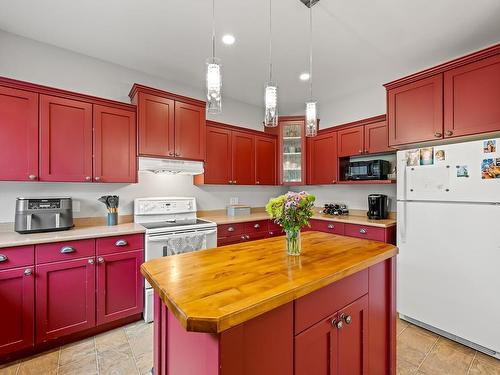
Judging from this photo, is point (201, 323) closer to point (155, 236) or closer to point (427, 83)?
point (155, 236)

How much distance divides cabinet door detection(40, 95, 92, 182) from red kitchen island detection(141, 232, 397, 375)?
1.66m

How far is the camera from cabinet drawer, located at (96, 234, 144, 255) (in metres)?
2.23

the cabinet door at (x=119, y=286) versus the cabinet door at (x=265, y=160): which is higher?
the cabinet door at (x=265, y=160)

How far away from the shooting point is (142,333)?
2.30 meters

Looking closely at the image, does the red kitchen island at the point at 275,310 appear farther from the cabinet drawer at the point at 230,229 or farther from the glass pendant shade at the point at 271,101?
the cabinet drawer at the point at 230,229

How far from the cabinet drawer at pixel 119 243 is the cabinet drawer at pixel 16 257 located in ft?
1.49

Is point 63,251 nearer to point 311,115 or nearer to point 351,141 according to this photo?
point 311,115

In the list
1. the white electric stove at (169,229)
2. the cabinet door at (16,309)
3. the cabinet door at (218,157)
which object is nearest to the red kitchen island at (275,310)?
the white electric stove at (169,229)

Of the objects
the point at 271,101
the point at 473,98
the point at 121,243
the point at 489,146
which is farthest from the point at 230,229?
the point at 473,98

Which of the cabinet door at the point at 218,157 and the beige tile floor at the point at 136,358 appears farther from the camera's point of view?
the cabinet door at the point at 218,157

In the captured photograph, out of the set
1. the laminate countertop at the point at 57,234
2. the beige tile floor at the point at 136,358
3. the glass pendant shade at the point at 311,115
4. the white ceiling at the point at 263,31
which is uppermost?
the white ceiling at the point at 263,31

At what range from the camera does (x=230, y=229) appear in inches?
122

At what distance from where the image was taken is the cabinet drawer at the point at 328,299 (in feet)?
3.49

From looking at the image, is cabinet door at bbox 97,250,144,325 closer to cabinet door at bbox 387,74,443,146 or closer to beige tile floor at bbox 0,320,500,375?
beige tile floor at bbox 0,320,500,375
